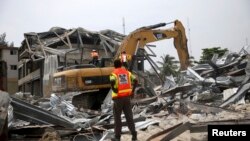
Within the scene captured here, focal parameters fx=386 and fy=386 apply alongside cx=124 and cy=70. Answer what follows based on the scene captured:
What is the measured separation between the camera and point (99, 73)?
11.5 metres

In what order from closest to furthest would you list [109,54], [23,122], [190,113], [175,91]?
[23,122], [190,113], [175,91], [109,54]

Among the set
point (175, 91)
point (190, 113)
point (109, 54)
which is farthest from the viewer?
point (109, 54)

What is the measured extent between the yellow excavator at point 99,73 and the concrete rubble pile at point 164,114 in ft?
3.26

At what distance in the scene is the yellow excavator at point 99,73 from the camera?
1114cm

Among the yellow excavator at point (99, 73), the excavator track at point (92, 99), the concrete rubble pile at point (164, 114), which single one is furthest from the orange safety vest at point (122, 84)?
the excavator track at point (92, 99)

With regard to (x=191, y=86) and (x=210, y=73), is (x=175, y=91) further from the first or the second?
(x=210, y=73)

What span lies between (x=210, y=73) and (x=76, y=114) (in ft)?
15.6

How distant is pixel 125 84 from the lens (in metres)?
6.00

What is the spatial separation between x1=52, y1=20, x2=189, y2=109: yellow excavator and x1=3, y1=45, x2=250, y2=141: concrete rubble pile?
995 millimetres

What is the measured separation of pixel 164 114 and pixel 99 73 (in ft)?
11.8

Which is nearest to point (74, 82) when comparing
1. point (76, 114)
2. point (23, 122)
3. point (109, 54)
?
point (76, 114)

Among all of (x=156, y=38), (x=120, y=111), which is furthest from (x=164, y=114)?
(x=156, y=38)

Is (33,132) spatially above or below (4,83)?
below

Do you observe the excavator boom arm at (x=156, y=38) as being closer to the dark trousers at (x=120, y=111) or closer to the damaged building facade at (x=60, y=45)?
the dark trousers at (x=120, y=111)
